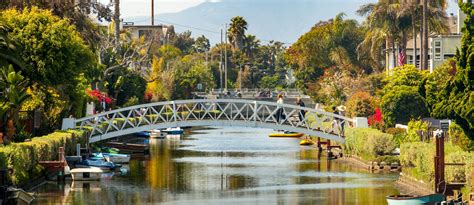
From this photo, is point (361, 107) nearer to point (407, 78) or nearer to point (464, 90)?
point (407, 78)

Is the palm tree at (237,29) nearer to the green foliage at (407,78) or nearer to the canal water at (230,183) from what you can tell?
the canal water at (230,183)

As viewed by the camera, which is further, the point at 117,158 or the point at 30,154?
the point at 117,158

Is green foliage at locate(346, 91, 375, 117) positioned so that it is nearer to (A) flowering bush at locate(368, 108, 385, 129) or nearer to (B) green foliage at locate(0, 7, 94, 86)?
(A) flowering bush at locate(368, 108, 385, 129)

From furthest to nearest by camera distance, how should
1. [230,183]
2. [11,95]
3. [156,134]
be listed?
[156,134], [230,183], [11,95]

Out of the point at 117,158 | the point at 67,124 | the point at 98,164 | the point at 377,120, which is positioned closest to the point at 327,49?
the point at 377,120

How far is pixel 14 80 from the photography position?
5603 centimetres

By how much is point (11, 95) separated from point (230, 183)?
11.4 m

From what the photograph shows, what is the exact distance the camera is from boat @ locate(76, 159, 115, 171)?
61.1 meters

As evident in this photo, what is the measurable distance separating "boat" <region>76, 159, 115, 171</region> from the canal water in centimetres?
112

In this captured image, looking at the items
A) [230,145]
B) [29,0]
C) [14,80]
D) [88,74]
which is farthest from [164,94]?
[14,80]

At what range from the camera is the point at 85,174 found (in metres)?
58.2

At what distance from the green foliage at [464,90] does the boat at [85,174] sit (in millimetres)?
17793

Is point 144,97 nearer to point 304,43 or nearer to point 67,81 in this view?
point 304,43

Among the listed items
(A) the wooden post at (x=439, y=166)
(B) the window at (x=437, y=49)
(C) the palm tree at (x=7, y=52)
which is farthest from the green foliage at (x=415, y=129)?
(C) the palm tree at (x=7, y=52)
